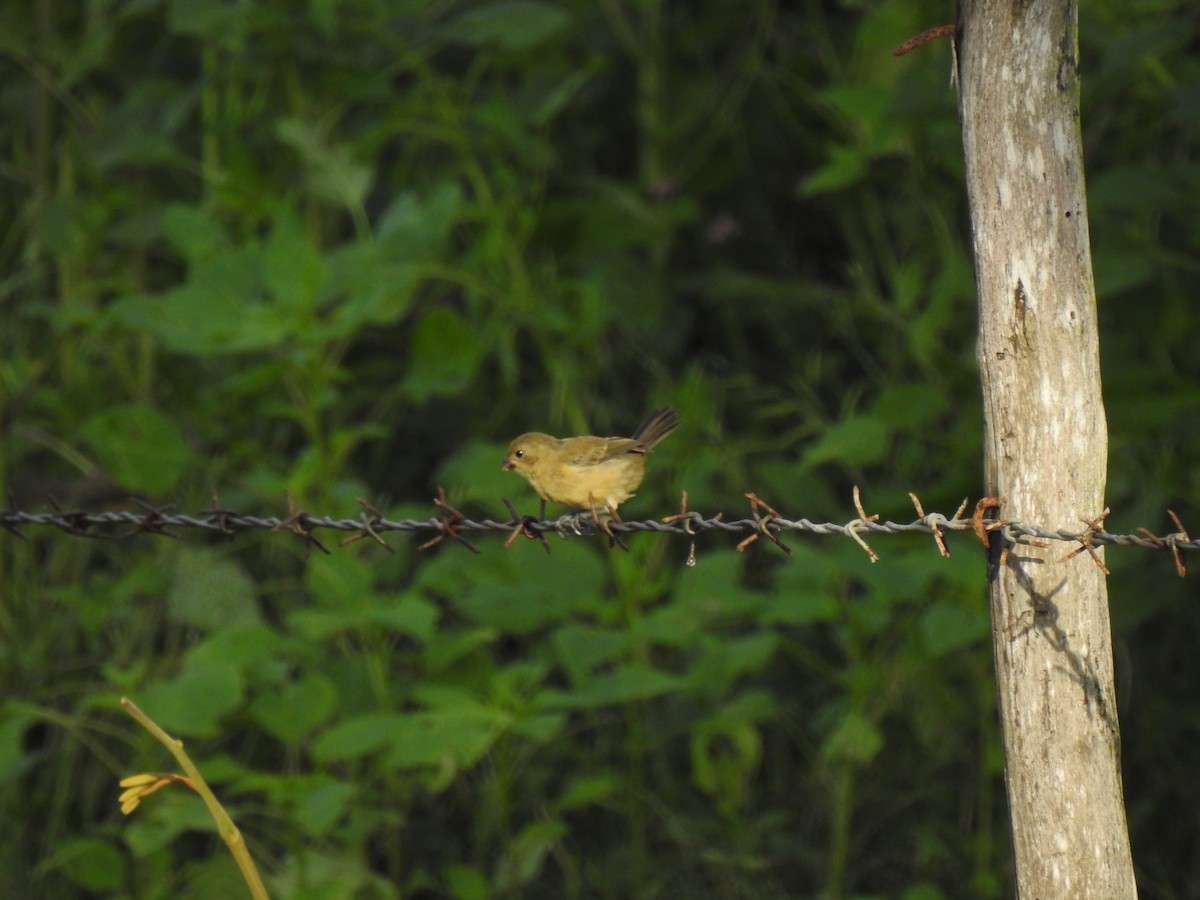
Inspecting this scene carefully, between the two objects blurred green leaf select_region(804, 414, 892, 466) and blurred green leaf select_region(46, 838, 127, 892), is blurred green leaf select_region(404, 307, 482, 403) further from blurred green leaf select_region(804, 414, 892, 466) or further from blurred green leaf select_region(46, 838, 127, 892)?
blurred green leaf select_region(46, 838, 127, 892)

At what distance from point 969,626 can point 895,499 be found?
699 mm

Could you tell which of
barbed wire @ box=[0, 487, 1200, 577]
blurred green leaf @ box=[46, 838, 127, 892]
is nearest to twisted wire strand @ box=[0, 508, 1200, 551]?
barbed wire @ box=[0, 487, 1200, 577]

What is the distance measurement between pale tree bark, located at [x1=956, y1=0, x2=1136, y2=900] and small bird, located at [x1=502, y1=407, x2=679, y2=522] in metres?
1.54

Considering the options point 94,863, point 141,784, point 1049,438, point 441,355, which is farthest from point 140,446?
point 1049,438

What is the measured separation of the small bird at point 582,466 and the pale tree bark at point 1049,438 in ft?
5.06

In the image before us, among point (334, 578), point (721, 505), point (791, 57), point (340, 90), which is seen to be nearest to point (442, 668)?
point (334, 578)

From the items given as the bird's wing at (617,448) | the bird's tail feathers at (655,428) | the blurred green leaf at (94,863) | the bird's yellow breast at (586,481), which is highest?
the bird's tail feathers at (655,428)

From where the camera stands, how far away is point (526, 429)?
6.28 m

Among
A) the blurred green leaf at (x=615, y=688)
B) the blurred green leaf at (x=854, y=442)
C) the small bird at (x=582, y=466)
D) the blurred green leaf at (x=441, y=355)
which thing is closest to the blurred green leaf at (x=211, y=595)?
the blurred green leaf at (x=441, y=355)

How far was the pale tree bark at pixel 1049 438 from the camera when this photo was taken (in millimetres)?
2414

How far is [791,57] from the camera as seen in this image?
7000 millimetres

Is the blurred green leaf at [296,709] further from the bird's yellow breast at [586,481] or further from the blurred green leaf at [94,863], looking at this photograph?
the bird's yellow breast at [586,481]

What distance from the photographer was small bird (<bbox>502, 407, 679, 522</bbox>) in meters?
3.90

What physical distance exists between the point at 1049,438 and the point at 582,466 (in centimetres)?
169
